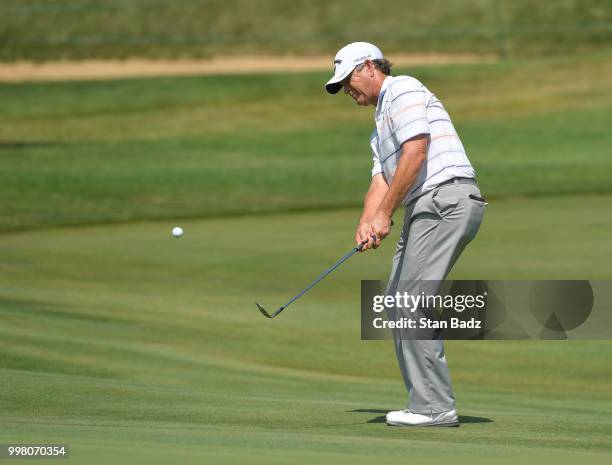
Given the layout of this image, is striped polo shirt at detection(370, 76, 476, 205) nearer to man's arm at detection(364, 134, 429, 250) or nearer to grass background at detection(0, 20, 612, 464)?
man's arm at detection(364, 134, 429, 250)

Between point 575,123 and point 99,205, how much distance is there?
11.5 meters

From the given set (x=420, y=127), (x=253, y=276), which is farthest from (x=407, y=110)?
(x=253, y=276)

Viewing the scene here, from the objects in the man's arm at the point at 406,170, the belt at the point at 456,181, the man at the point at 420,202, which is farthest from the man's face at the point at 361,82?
the belt at the point at 456,181

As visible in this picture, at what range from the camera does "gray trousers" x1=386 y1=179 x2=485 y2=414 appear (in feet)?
22.2

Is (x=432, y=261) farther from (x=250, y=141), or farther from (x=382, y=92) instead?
(x=250, y=141)

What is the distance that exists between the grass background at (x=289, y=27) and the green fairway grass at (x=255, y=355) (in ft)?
68.1

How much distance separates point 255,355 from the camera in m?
9.98

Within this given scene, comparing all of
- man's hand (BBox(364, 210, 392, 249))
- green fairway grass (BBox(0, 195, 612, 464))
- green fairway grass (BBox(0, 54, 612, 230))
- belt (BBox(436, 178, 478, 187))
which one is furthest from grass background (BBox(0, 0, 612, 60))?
man's hand (BBox(364, 210, 392, 249))

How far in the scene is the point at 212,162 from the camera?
23.5 metres

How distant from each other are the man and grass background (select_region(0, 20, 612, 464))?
0.28m

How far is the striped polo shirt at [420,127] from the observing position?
22.2 feet

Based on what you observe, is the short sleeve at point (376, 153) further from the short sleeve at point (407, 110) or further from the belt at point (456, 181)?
the belt at point (456, 181)

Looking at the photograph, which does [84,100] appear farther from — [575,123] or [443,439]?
[443,439]

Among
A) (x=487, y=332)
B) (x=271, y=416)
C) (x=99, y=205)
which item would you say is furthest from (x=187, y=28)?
(x=271, y=416)
